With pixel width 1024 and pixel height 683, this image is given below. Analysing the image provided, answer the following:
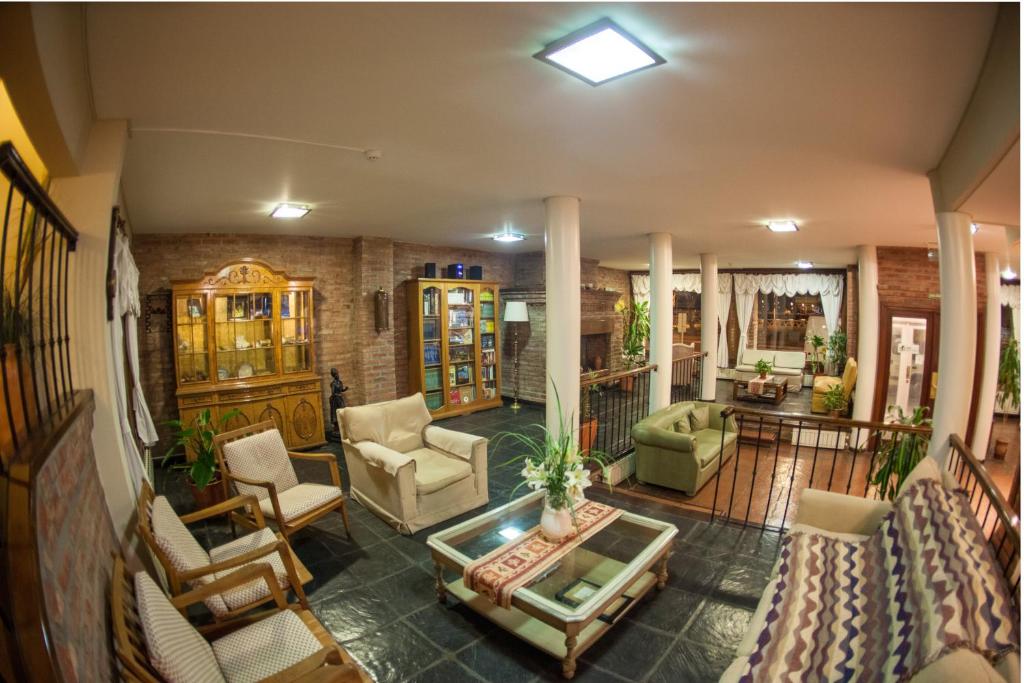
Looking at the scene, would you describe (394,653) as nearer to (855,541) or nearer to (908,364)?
(855,541)

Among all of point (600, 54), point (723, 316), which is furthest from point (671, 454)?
point (723, 316)

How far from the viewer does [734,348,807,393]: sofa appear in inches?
384

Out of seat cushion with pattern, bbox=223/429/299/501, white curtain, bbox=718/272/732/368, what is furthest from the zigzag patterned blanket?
white curtain, bbox=718/272/732/368

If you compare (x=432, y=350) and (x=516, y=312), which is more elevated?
(x=516, y=312)

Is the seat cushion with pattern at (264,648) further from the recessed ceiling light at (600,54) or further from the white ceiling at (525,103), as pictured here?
the recessed ceiling light at (600,54)

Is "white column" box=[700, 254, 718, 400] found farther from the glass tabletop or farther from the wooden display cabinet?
the wooden display cabinet

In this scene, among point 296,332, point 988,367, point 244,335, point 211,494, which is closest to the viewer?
point 211,494

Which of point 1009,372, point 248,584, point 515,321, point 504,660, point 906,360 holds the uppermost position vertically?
point 515,321

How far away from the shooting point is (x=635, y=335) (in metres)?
9.59

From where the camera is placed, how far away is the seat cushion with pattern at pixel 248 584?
84.9 inches

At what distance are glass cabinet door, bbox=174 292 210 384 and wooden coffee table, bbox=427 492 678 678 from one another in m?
3.76

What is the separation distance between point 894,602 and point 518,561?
60.7 inches

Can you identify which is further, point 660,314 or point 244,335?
point 660,314

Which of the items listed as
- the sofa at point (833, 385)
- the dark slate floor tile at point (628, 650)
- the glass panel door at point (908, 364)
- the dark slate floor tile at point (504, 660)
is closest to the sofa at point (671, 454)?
the dark slate floor tile at point (628, 650)
